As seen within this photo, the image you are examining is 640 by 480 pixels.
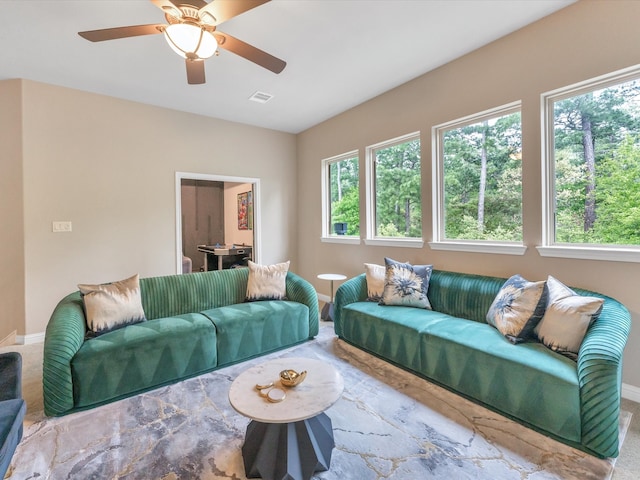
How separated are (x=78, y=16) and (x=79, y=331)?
97.1 inches

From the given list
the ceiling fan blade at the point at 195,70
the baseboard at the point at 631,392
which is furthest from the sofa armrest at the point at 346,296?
the ceiling fan blade at the point at 195,70

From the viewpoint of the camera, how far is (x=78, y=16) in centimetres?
238

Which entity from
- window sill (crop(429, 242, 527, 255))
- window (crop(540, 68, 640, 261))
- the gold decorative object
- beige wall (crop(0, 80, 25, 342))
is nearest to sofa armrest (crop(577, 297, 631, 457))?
window (crop(540, 68, 640, 261))

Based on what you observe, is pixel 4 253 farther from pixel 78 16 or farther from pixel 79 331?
pixel 78 16

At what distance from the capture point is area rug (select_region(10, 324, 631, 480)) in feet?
5.18

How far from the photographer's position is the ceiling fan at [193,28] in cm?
Result: 167

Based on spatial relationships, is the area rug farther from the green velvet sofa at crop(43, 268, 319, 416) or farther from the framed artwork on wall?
the framed artwork on wall

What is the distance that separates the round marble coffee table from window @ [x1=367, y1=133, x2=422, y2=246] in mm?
2521

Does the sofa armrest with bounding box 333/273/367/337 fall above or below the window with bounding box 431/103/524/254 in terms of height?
below

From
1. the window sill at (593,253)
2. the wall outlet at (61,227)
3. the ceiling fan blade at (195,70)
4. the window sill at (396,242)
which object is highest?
the ceiling fan blade at (195,70)

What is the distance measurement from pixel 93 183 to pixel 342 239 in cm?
340

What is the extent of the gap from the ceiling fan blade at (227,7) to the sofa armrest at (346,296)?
99.5 inches

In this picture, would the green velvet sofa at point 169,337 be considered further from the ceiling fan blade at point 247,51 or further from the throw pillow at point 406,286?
the ceiling fan blade at point 247,51

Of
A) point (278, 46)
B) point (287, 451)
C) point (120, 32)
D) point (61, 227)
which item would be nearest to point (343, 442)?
point (287, 451)
